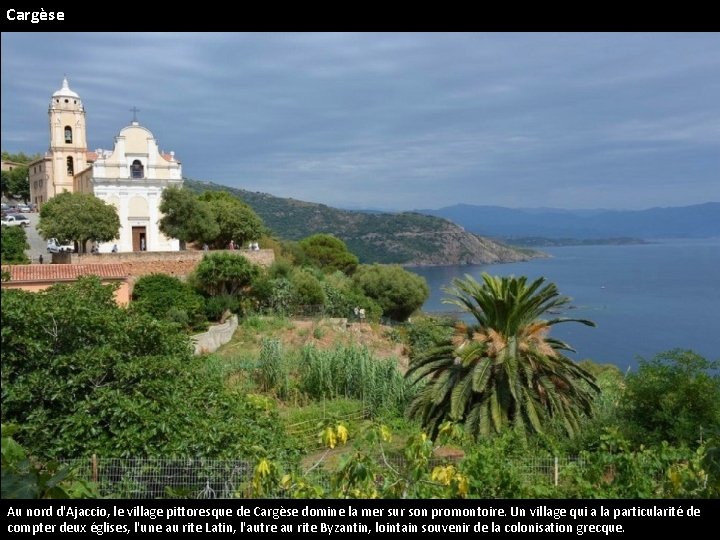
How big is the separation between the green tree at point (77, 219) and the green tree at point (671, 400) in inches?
749

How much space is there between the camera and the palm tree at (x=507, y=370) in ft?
27.3

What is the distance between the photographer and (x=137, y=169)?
90.6ft

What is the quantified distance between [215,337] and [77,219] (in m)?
8.15

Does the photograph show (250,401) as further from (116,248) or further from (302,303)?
(116,248)

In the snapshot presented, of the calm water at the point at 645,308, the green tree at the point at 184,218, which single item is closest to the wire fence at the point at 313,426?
the calm water at the point at 645,308

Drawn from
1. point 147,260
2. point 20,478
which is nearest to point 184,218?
point 147,260

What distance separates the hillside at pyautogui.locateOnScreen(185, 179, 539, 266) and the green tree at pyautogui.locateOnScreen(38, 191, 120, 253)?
48.8m

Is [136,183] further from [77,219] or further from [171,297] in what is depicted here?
[171,297]

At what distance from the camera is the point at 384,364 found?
13.6 metres
